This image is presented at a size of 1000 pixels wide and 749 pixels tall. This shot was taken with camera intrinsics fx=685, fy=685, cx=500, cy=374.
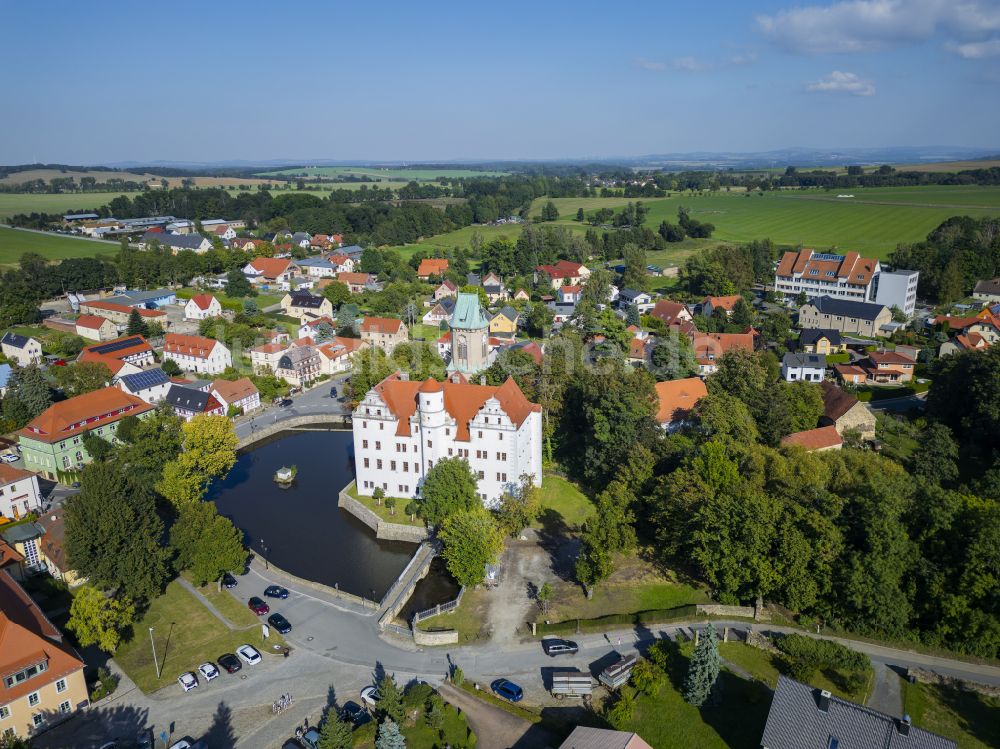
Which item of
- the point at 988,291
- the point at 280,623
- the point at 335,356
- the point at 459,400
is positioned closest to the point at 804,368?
the point at 459,400

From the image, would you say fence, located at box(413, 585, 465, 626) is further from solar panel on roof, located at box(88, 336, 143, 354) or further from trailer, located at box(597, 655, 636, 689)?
solar panel on roof, located at box(88, 336, 143, 354)

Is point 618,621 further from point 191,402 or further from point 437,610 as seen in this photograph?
point 191,402

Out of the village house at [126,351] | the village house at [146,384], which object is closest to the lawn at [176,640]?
the village house at [146,384]

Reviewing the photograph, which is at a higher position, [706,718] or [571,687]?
[571,687]

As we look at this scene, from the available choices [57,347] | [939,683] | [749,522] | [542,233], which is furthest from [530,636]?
[542,233]

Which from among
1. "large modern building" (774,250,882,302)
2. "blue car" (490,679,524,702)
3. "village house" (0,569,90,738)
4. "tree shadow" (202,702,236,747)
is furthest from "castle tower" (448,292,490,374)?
"large modern building" (774,250,882,302)

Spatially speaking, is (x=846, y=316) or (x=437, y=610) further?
(x=846, y=316)

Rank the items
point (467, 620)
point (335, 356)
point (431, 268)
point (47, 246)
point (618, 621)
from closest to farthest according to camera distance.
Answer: point (618, 621) → point (467, 620) → point (335, 356) → point (431, 268) → point (47, 246)
